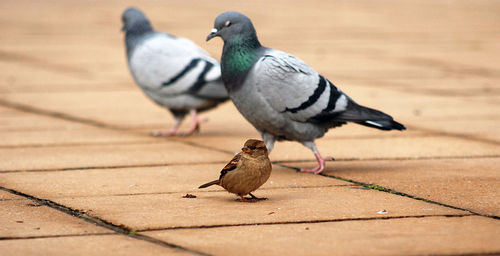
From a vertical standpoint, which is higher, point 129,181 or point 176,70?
point 176,70

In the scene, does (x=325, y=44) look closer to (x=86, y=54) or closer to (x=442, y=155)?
(x=86, y=54)

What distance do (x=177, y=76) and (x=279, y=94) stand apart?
85.4 inches

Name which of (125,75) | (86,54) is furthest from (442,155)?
(86,54)

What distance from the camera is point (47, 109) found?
9.93 m

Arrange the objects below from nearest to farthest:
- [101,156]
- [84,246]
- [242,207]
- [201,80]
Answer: [84,246], [242,207], [101,156], [201,80]

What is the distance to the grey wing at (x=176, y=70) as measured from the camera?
8.36 metres

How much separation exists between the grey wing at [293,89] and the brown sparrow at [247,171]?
1002 mm

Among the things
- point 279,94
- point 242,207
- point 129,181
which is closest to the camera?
point 242,207

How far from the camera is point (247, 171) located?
5379 mm

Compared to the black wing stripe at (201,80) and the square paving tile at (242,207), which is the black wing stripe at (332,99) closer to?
the square paving tile at (242,207)

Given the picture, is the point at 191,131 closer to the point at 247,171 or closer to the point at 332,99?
the point at 332,99

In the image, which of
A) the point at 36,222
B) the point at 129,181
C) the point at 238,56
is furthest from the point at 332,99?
the point at 36,222

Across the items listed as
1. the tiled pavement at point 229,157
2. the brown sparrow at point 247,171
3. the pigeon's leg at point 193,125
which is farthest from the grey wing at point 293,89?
the pigeon's leg at point 193,125

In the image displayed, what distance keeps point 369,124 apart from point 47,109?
440cm
